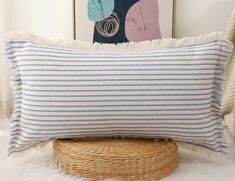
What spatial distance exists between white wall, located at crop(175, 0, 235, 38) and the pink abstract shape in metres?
0.09

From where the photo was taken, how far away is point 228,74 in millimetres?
1142

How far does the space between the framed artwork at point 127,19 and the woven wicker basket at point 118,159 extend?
592 mm

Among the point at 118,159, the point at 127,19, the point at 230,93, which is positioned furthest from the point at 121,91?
the point at 127,19

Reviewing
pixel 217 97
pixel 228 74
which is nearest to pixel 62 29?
pixel 228 74

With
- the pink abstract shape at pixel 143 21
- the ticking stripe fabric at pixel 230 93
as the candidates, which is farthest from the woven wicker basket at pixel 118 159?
the pink abstract shape at pixel 143 21

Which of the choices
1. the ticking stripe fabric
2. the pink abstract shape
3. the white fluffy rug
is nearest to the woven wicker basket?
the white fluffy rug

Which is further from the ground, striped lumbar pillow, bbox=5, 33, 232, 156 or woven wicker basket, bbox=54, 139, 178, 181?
striped lumbar pillow, bbox=5, 33, 232, 156

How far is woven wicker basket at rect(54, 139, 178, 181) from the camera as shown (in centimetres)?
75

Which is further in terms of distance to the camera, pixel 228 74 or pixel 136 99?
pixel 228 74

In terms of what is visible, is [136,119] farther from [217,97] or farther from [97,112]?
[217,97]

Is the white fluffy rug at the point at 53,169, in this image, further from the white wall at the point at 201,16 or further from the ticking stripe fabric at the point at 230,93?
the white wall at the point at 201,16

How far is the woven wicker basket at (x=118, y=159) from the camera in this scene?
75 cm

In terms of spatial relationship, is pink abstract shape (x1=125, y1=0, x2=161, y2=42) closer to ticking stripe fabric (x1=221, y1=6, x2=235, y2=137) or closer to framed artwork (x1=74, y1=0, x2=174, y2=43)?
framed artwork (x1=74, y1=0, x2=174, y2=43)

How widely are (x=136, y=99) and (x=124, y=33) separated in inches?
23.0
